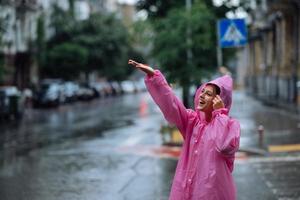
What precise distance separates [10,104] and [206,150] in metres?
28.7

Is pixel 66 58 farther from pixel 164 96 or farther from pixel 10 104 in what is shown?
pixel 164 96

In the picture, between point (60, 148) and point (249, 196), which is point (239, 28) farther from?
point (249, 196)

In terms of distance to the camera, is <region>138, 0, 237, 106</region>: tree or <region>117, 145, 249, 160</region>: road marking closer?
<region>117, 145, 249, 160</region>: road marking

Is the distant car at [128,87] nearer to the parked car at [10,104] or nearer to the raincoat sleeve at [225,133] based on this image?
the parked car at [10,104]

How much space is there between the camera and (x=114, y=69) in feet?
208

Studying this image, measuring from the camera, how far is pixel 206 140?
17.1ft

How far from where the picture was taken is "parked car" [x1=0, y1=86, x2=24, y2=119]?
105 ft

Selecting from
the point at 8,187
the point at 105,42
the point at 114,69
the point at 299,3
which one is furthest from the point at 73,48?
the point at 8,187

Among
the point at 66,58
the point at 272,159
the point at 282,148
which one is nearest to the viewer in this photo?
the point at 272,159

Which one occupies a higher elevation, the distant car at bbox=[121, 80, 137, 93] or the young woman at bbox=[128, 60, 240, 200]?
the young woman at bbox=[128, 60, 240, 200]

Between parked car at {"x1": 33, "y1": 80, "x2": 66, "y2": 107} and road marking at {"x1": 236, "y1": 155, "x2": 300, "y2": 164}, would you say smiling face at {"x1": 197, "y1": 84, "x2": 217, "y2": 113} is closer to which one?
road marking at {"x1": 236, "y1": 155, "x2": 300, "y2": 164}

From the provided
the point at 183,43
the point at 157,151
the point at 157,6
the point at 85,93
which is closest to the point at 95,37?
the point at 85,93

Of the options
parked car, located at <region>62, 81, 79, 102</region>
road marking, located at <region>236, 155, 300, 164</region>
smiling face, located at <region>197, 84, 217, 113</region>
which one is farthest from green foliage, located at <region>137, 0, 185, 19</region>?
smiling face, located at <region>197, 84, 217, 113</region>

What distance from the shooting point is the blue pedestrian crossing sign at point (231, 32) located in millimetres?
16375
